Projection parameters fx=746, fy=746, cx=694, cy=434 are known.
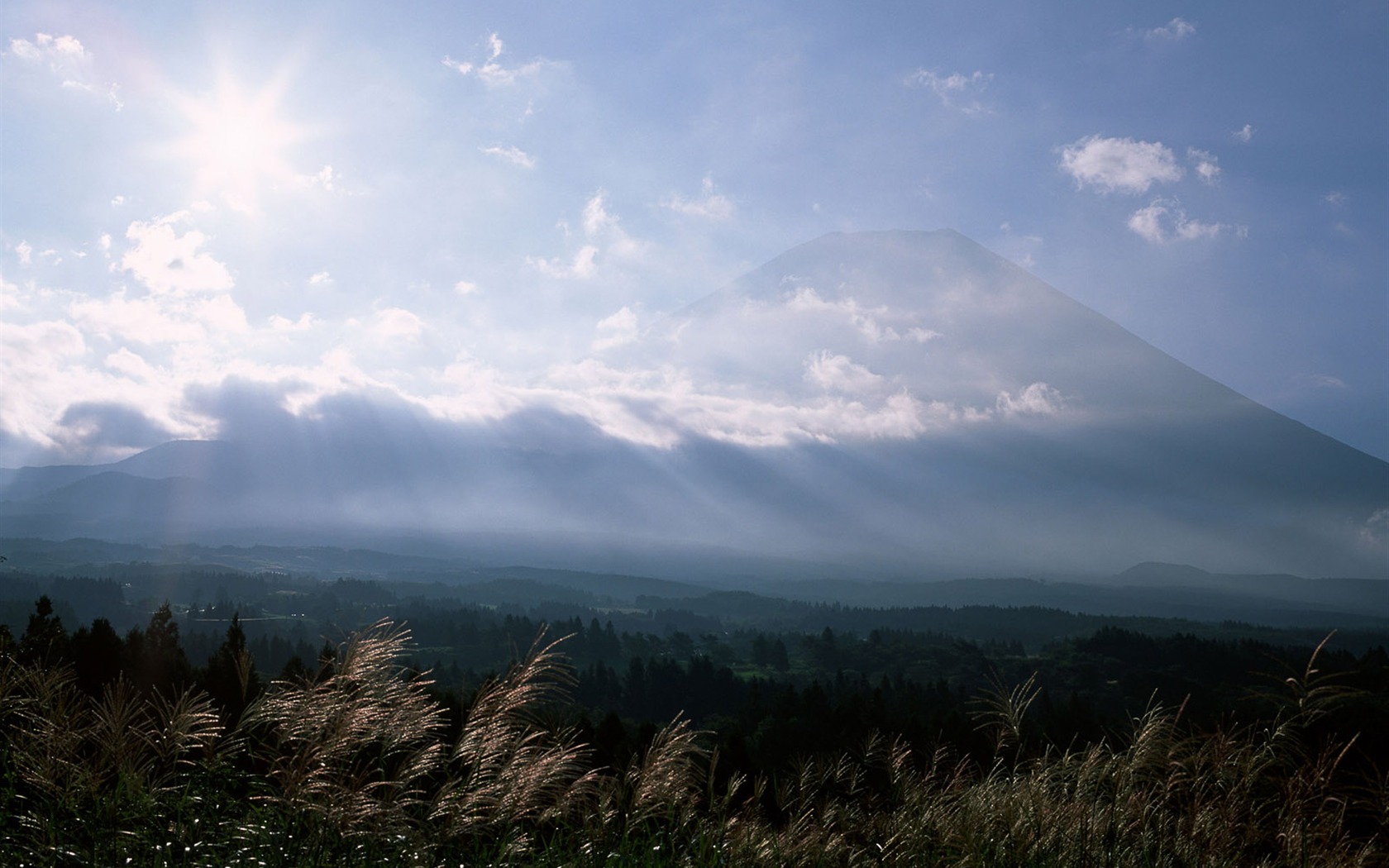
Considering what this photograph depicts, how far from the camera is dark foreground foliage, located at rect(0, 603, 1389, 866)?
18.3ft

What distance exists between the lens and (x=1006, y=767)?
10.4 m

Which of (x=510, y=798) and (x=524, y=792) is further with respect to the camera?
(x=524, y=792)

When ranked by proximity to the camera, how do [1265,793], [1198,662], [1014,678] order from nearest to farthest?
[1265,793] < [1198,662] < [1014,678]

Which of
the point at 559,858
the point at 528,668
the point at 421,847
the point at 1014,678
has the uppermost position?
the point at 528,668

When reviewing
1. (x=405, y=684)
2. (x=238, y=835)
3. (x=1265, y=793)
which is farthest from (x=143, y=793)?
(x=1265, y=793)

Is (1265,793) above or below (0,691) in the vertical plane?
below

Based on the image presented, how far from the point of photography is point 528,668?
677 cm

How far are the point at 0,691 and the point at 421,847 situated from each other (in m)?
6.38

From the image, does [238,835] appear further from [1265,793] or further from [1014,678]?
[1014,678]

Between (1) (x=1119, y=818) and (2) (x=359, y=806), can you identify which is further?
(1) (x=1119, y=818)

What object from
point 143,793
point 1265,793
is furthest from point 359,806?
point 1265,793

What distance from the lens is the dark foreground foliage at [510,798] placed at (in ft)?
18.3

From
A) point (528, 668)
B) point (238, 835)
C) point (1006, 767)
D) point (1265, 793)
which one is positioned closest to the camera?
point (238, 835)

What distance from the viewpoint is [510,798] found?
5793mm
